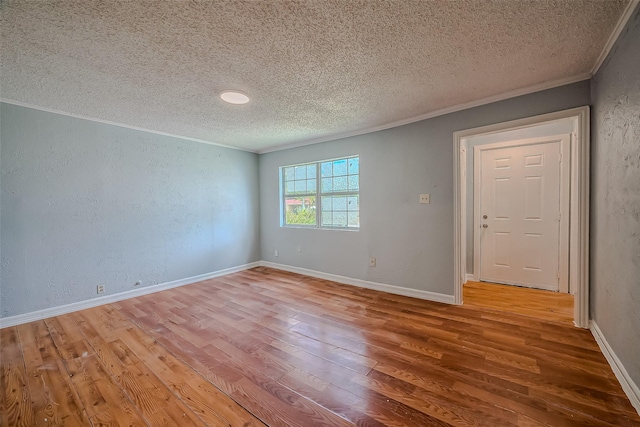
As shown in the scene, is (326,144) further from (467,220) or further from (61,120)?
(61,120)

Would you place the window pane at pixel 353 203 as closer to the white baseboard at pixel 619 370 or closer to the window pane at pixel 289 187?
the window pane at pixel 289 187

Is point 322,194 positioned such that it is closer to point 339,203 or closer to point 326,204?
point 326,204

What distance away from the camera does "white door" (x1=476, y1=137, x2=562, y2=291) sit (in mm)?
3371

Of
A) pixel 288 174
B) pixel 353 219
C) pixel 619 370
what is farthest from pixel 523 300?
pixel 288 174

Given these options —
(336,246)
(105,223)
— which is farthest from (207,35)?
(336,246)

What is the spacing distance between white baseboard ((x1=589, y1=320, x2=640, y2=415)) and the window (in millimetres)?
2606

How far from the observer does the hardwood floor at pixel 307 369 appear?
1.41 meters

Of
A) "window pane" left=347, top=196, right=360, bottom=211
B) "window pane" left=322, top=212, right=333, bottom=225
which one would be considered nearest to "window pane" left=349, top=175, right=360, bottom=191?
"window pane" left=347, top=196, right=360, bottom=211

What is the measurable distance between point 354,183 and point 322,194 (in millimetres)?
Result: 660

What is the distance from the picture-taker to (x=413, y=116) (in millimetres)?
3115

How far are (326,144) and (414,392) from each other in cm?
341

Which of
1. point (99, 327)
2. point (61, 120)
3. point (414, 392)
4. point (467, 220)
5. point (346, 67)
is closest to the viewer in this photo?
point (414, 392)

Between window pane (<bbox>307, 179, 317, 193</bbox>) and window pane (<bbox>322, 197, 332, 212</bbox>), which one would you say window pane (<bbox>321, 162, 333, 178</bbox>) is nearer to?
window pane (<bbox>307, 179, 317, 193</bbox>)

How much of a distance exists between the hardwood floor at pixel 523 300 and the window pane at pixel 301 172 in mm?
3085
